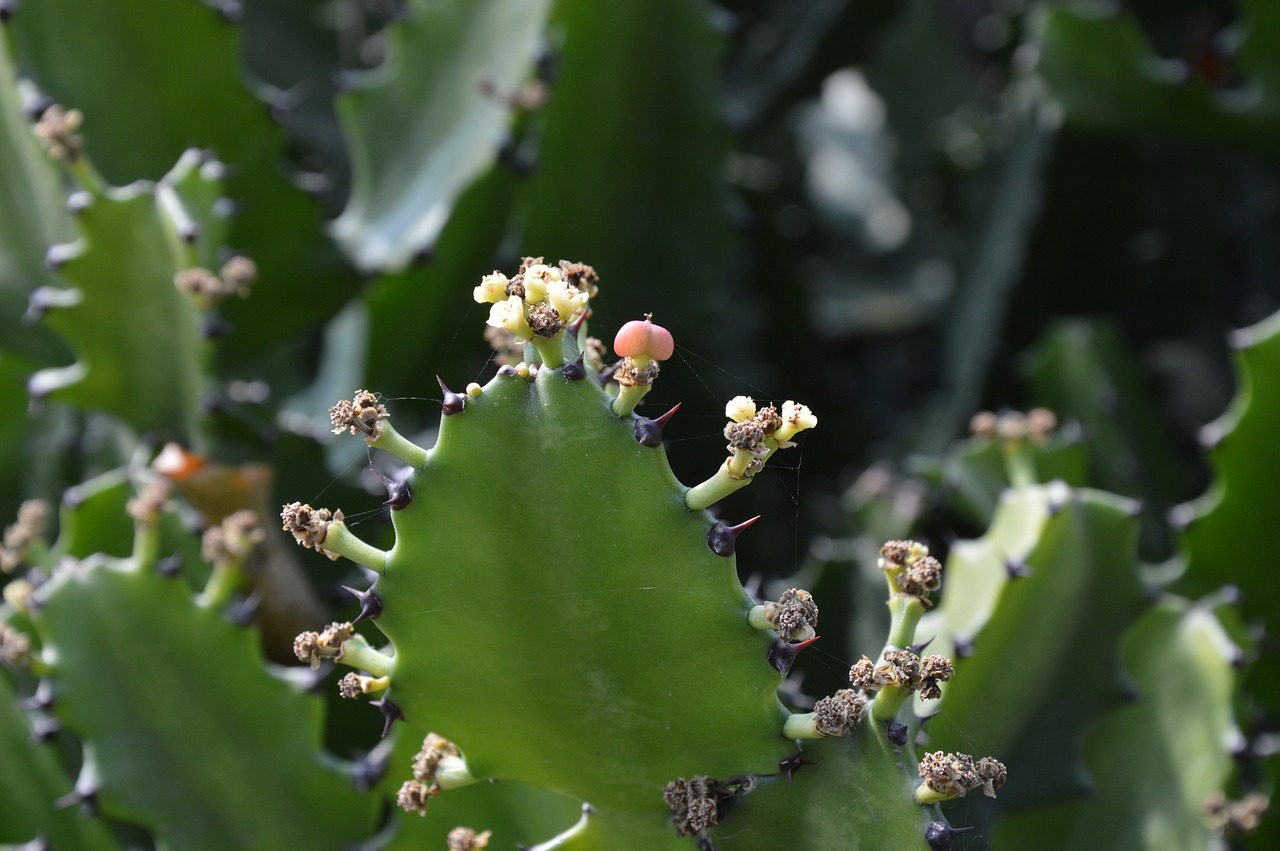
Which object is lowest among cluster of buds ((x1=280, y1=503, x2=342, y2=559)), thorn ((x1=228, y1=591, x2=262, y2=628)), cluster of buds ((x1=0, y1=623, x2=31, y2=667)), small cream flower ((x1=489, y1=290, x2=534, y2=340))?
cluster of buds ((x1=0, y1=623, x2=31, y2=667))

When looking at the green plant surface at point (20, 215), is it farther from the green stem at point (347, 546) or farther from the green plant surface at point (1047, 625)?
the green plant surface at point (1047, 625)

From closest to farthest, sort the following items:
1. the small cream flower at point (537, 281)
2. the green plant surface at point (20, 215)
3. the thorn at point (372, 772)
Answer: the small cream flower at point (537, 281), the thorn at point (372, 772), the green plant surface at point (20, 215)

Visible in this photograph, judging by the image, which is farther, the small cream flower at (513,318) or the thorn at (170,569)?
the thorn at (170,569)

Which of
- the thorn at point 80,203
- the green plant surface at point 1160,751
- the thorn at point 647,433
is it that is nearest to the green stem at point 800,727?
the thorn at point 647,433

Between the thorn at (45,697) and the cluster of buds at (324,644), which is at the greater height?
the cluster of buds at (324,644)

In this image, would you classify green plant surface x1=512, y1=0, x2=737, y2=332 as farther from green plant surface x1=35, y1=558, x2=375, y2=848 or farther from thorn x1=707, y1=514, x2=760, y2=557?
thorn x1=707, y1=514, x2=760, y2=557

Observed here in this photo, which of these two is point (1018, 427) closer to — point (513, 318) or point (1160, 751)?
point (1160, 751)

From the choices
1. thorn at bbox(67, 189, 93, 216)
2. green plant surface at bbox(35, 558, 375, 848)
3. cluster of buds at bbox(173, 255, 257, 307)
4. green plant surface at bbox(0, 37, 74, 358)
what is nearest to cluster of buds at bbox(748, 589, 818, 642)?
green plant surface at bbox(35, 558, 375, 848)

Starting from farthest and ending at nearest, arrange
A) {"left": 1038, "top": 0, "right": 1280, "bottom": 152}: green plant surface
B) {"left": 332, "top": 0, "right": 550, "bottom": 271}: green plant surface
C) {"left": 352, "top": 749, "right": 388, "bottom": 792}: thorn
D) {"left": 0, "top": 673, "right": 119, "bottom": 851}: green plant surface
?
1. {"left": 1038, "top": 0, "right": 1280, "bottom": 152}: green plant surface
2. {"left": 332, "top": 0, "right": 550, "bottom": 271}: green plant surface
3. {"left": 0, "top": 673, "right": 119, "bottom": 851}: green plant surface
4. {"left": 352, "top": 749, "right": 388, "bottom": 792}: thorn
